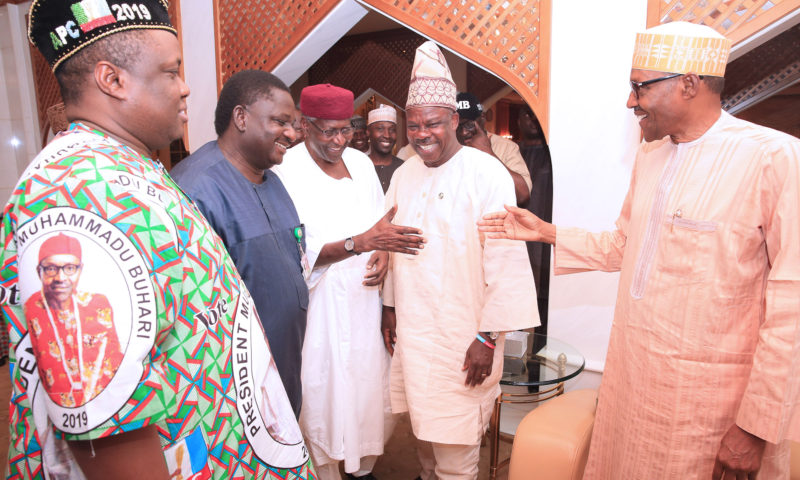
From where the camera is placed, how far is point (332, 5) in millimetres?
3496

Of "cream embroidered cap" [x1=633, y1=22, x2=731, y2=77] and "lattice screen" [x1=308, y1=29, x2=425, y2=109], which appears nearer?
"cream embroidered cap" [x1=633, y1=22, x2=731, y2=77]

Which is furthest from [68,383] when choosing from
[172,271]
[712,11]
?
[712,11]

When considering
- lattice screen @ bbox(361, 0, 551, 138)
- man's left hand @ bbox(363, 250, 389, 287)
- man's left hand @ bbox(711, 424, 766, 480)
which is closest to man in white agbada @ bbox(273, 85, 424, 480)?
man's left hand @ bbox(363, 250, 389, 287)

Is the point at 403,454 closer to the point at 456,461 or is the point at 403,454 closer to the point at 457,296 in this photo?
the point at 456,461

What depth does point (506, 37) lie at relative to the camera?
9.34 feet

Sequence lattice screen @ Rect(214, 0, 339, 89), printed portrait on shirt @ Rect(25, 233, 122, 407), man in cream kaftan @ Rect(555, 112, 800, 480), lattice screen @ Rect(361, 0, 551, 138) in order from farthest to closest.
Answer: lattice screen @ Rect(214, 0, 339, 89)
lattice screen @ Rect(361, 0, 551, 138)
man in cream kaftan @ Rect(555, 112, 800, 480)
printed portrait on shirt @ Rect(25, 233, 122, 407)

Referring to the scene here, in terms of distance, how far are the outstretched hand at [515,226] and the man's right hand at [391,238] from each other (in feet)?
0.85

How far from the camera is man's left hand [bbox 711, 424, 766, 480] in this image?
1.35 m

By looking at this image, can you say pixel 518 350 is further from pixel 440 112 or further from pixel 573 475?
pixel 440 112

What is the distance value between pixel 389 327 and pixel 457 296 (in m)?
0.49

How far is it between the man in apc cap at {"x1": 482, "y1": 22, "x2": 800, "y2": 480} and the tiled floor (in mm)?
1278

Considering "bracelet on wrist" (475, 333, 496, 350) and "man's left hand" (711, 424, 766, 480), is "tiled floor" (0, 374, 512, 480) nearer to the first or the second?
"bracelet on wrist" (475, 333, 496, 350)

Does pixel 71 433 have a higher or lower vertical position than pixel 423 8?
lower

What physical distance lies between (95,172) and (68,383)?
31 centimetres
